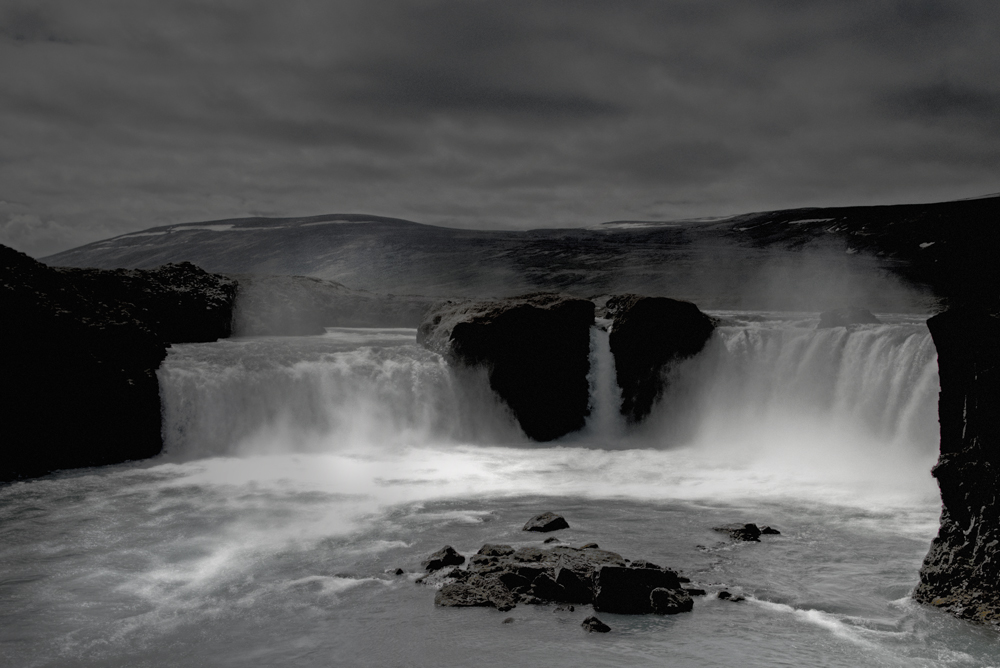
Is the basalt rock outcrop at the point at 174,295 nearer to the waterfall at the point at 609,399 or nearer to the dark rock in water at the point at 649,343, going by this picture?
the waterfall at the point at 609,399

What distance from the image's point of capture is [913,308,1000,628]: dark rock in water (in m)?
8.17

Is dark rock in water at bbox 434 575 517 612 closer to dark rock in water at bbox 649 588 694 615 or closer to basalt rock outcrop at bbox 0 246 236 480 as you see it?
dark rock in water at bbox 649 588 694 615

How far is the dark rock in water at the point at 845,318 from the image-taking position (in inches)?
931

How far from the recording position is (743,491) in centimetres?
1581

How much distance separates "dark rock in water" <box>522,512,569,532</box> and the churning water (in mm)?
181

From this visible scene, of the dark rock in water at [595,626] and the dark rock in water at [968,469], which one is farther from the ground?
the dark rock in water at [968,469]

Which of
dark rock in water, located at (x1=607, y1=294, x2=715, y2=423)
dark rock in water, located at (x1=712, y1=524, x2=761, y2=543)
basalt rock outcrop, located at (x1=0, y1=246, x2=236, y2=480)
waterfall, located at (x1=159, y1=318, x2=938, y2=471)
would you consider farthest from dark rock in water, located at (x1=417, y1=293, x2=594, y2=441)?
dark rock in water, located at (x1=712, y1=524, x2=761, y2=543)

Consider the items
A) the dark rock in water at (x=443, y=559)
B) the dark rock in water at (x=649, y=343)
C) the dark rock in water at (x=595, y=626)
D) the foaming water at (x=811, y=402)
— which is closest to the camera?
the dark rock in water at (x=595, y=626)

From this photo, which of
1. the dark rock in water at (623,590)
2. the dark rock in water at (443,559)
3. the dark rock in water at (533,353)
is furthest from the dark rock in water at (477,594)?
the dark rock in water at (533,353)

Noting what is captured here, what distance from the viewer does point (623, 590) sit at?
8.97 m

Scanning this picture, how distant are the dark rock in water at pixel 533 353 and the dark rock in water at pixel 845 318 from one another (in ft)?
22.4

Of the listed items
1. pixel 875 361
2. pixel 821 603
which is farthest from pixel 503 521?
pixel 875 361

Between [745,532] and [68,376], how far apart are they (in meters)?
14.2

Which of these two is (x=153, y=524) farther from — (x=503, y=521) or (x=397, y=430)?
(x=397, y=430)
